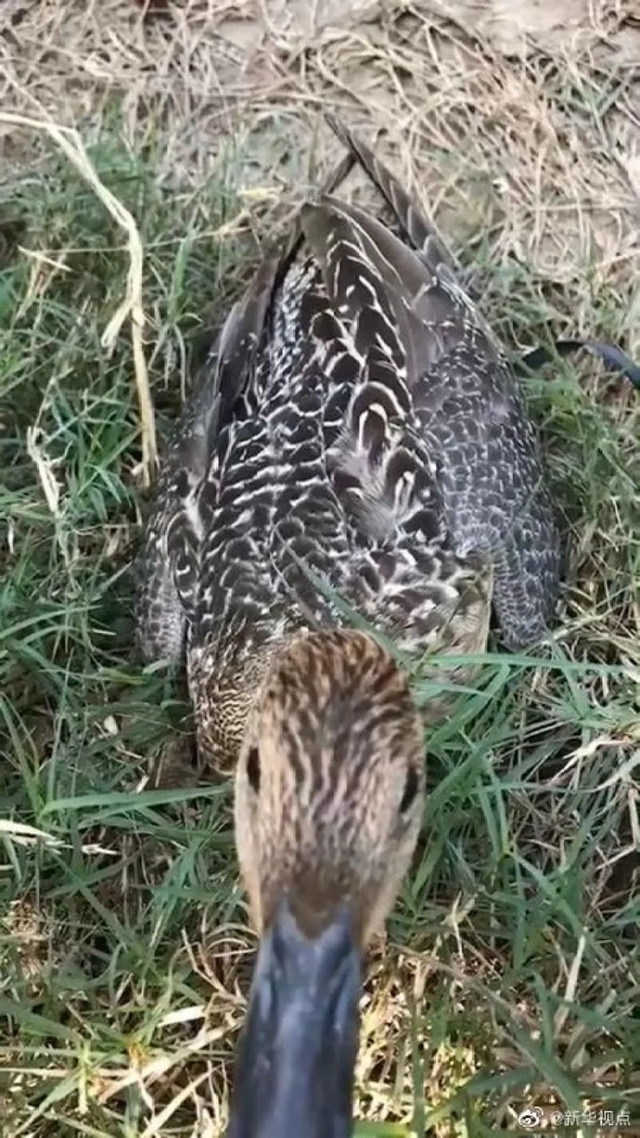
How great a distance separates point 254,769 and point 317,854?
0.24m

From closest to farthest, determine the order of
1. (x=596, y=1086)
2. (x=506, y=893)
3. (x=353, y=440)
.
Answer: (x=596, y=1086) < (x=506, y=893) < (x=353, y=440)

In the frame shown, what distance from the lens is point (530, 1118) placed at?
2521 mm

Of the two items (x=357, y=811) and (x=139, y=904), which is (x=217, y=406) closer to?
(x=139, y=904)

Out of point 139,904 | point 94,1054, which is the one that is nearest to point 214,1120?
point 94,1054

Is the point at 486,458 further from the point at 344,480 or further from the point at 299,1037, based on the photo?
the point at 299,1037

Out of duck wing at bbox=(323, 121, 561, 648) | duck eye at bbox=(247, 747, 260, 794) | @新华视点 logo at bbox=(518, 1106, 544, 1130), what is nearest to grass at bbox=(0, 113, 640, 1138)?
@新华视点 logo at bbox=(518, 1106, 544, 1130)

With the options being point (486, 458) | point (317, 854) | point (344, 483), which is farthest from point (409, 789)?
point (486, 458)

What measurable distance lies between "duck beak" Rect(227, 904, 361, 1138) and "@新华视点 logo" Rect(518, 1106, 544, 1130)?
806mm

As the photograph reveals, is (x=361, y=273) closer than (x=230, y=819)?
No

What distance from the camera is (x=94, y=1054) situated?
2.61 metres

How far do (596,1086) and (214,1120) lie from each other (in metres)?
0.70

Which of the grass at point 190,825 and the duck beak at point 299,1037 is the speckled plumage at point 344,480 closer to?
the grass at point 190,825

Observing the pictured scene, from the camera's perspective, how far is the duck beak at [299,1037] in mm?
1767

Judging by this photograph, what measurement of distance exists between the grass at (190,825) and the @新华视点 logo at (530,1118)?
0.02m
